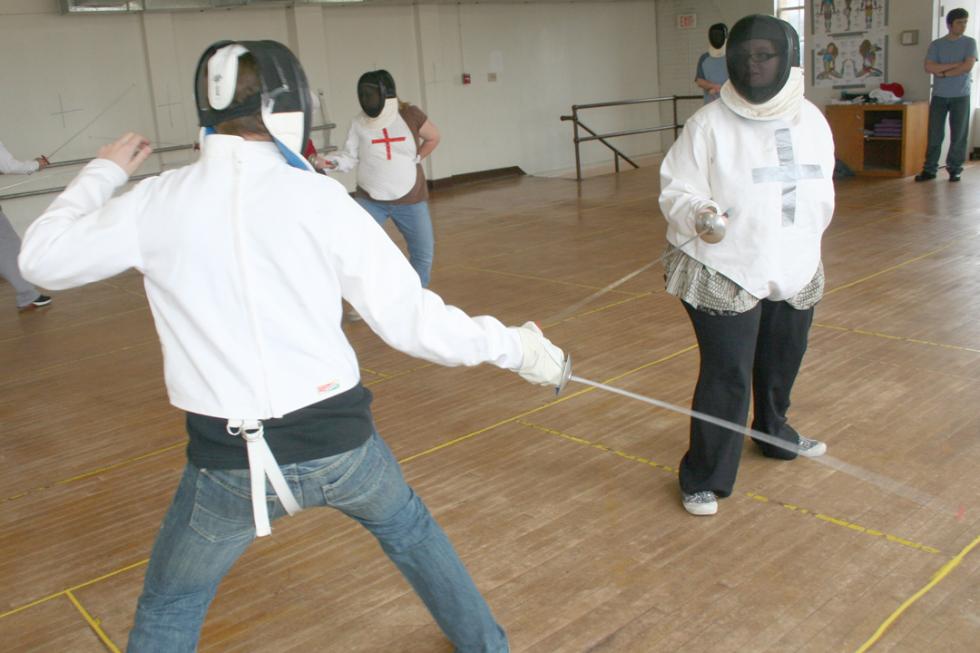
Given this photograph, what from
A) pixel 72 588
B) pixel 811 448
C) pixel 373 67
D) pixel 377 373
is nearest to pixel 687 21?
pixel 373 67

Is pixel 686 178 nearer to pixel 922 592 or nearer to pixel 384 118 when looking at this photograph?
pixel 922 592

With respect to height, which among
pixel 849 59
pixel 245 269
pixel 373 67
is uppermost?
pixel 373 67

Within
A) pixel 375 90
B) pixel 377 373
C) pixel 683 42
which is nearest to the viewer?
pixel 377 373

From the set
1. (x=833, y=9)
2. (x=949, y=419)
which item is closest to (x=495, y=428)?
(x=949, y=419)

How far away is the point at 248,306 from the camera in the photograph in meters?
1.47

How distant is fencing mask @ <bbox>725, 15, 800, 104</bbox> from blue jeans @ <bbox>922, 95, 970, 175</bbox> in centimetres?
703

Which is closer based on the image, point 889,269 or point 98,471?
point 98,471

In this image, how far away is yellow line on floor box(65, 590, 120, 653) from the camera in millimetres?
2275

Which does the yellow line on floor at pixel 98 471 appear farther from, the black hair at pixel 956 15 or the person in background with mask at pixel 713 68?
the black hair at pixel 956 15

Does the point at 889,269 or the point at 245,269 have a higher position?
the point at 245,269

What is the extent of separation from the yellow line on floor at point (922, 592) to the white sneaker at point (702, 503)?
1.93ft

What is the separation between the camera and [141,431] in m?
3.72

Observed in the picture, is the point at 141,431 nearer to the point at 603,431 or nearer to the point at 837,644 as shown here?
the point at 603,431

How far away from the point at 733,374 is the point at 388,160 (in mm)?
2776
